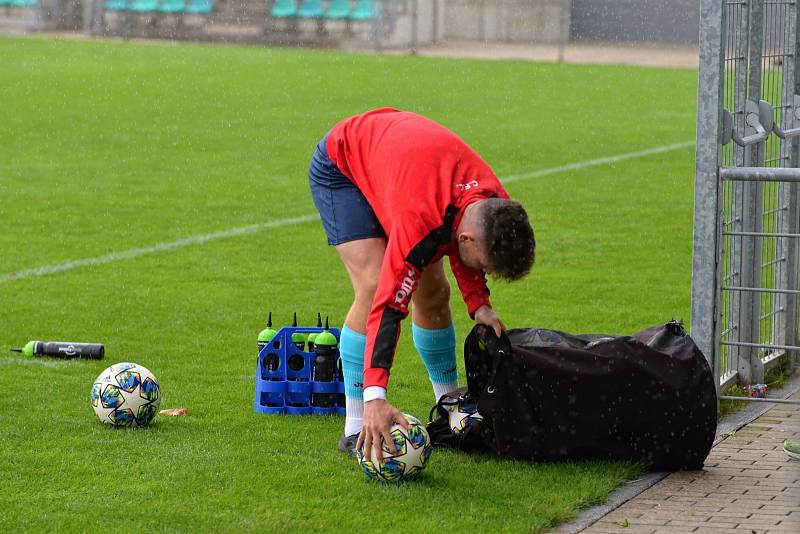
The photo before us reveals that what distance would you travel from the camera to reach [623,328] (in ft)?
29.2

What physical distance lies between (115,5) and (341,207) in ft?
121

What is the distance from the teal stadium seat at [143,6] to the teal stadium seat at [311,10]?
4.25 m

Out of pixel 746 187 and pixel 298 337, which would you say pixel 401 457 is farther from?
pixel 746 187

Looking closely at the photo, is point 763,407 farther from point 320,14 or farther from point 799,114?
point 320,14

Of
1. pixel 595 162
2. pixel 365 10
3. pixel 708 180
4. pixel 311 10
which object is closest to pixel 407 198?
pixel 708 180

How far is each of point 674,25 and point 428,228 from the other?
45888mm

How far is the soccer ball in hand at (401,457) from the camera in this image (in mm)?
5504

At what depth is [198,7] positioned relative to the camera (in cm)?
4247

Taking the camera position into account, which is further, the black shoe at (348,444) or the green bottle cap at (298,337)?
the green bottle cap at (298,337)

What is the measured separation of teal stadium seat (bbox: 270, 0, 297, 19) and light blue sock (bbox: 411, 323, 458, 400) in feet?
115

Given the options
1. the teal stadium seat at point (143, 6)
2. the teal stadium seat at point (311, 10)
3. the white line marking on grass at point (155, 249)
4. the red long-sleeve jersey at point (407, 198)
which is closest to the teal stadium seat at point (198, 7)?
the teal stadium seat at point (143, 6)

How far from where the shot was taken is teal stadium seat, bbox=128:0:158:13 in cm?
4122

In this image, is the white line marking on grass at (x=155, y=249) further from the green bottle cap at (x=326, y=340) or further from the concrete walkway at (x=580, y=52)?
the concrete walkway at (x=580, y=52)

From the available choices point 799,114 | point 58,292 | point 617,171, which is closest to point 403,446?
point 799,114
